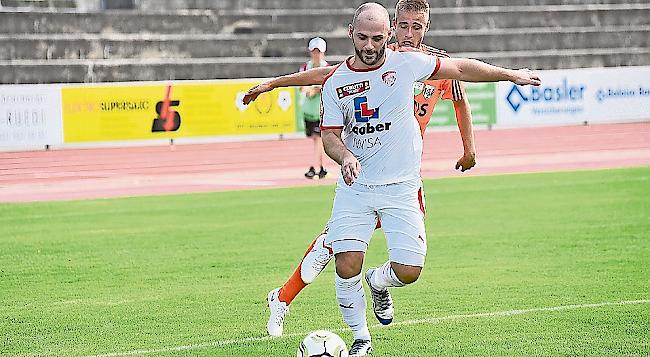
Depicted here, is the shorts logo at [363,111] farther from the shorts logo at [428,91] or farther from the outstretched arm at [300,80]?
the shorts logo at [428,91]

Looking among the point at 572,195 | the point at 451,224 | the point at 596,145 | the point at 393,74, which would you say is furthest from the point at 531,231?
the point at 596,145

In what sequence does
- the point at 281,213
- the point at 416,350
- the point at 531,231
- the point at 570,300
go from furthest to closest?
the point at 281,213 → the point at 531,231 → the point at 570,300 → the point at 416,350

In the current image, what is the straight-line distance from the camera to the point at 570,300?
896cm

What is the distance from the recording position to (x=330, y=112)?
6848 mm

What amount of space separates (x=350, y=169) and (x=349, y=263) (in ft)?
2.62

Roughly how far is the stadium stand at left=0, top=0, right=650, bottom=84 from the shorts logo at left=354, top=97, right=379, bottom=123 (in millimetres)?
26506

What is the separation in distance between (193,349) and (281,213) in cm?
802

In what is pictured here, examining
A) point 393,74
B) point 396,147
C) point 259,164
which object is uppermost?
point 393,74

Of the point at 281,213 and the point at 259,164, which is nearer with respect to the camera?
the point at 281,213

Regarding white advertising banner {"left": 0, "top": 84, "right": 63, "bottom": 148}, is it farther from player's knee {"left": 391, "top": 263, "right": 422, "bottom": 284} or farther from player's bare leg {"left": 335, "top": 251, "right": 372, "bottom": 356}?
player's knee {"left": 391, "top": 263, "right": 422, "bottom": 284}

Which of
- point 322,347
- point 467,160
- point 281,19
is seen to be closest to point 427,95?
point 467,160

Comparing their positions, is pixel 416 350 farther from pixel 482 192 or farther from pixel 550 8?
pixel 550 8

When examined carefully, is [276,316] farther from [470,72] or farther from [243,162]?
[243,162]

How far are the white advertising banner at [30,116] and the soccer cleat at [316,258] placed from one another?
777 inches
